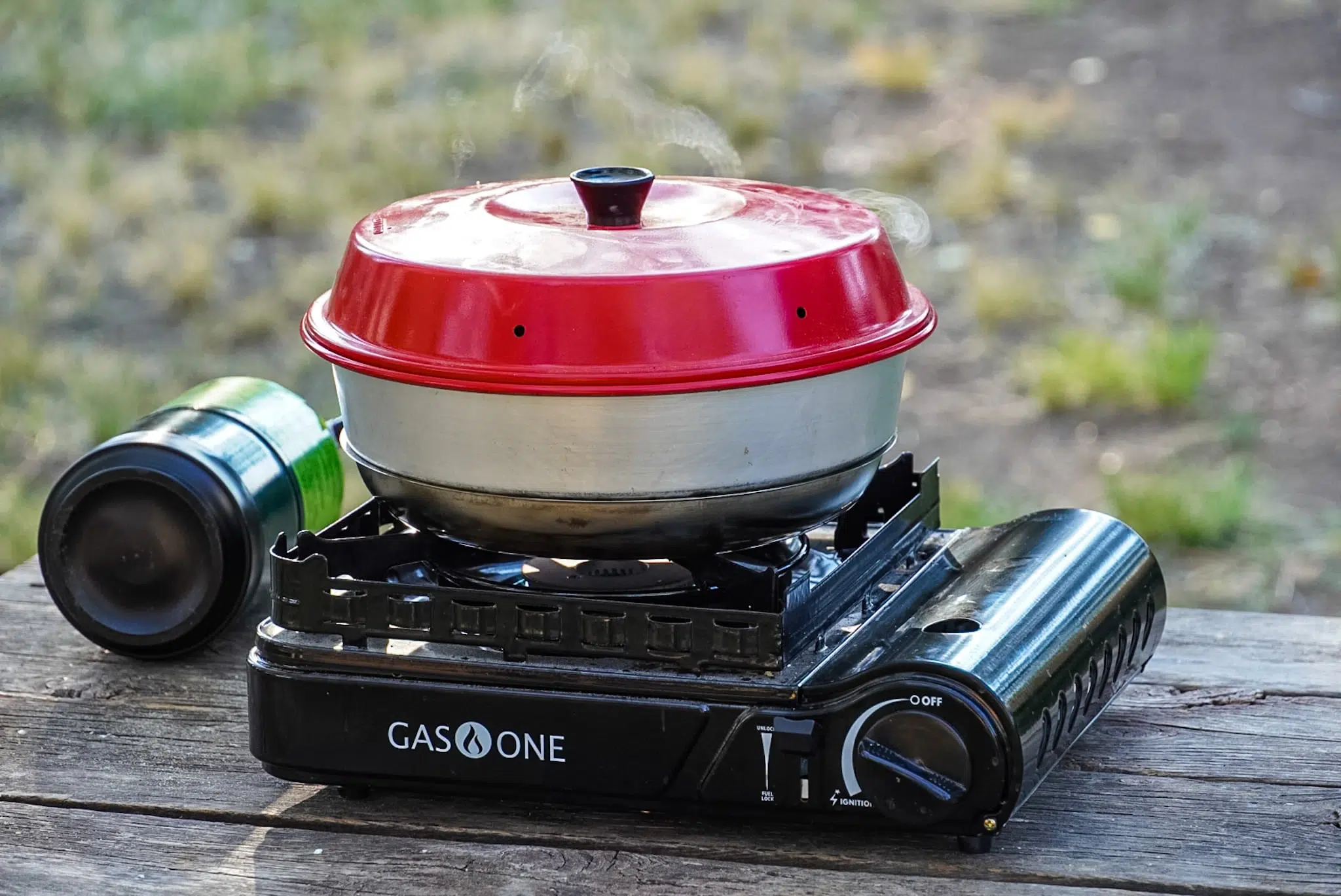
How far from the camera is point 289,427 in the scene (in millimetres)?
1548

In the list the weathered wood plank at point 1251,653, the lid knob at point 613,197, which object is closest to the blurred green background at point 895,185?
the weathered wood plank at point 1251,653

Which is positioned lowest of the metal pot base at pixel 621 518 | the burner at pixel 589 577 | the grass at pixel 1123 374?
the grass at pixel 1123 374

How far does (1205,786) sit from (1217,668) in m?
0.27

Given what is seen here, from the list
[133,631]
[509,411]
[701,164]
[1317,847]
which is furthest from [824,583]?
[701,164]

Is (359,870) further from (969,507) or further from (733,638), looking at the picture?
(969,507)

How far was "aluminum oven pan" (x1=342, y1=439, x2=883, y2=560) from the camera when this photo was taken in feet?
3.62

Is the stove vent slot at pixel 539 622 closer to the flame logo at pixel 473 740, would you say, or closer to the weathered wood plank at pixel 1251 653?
the flame logo at pixel 473 740

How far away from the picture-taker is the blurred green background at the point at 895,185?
323cm

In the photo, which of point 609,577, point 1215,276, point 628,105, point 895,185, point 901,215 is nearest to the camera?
point 609,577

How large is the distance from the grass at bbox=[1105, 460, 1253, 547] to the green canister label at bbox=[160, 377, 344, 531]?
1.69 m

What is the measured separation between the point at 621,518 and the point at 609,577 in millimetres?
165

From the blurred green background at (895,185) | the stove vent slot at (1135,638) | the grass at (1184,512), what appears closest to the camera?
the stove vent slot at (1135,638)

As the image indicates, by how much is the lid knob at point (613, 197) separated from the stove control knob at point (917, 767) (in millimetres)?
393

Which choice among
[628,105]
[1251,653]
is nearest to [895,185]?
[628,105]
